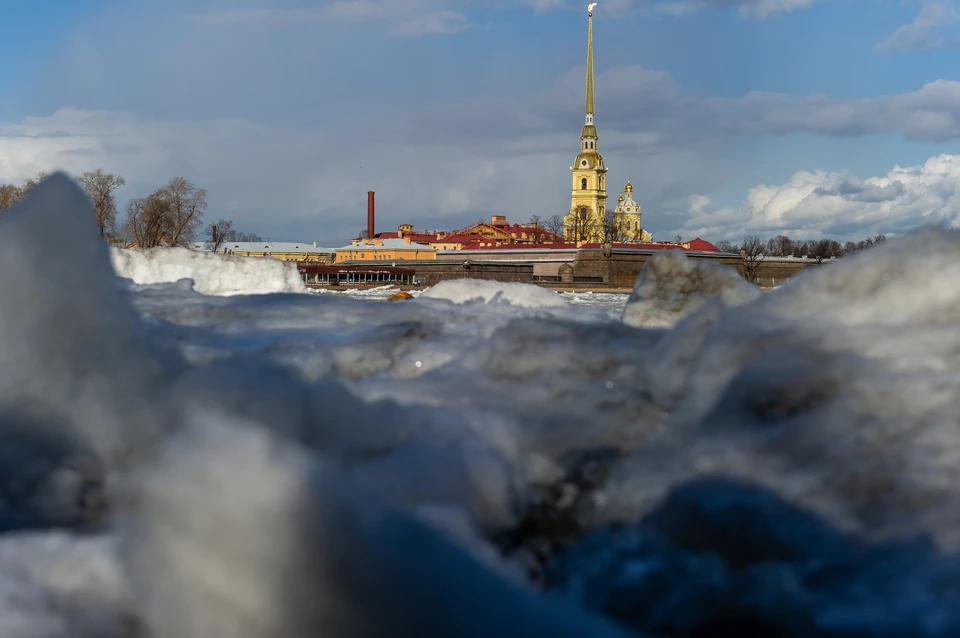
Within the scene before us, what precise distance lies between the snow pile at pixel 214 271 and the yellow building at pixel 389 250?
66805 millimetres

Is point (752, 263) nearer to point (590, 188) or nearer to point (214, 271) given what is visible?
point (590, 188)

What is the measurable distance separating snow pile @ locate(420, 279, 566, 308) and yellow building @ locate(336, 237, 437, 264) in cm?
6932

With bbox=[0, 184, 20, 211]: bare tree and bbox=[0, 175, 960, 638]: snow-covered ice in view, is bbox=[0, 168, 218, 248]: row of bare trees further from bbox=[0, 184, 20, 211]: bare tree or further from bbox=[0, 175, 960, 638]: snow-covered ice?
bbox=[0, 175, 960, 638]: snow-covered ice

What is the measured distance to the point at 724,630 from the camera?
0.93 m

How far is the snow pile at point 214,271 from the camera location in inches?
203

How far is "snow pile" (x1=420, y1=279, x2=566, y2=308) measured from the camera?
289 centimetres

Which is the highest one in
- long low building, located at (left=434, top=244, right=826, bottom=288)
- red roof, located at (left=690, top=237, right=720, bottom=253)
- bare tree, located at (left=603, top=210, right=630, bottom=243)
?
bare tree, located at (left=603, top=210, right=630, bottom=243)

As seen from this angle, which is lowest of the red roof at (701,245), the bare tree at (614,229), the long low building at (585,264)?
the long low building at (585,264)

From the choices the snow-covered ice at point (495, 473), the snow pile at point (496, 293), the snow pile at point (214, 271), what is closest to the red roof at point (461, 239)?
the snow pile at point (214, 271)

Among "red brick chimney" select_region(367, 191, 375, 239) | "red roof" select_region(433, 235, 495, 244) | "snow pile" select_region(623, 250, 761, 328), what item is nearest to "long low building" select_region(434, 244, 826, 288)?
"red brick chimney" select_region(367, 191, 375, 239)

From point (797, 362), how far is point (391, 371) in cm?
83

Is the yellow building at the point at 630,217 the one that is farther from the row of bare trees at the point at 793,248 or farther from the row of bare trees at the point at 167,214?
the row of bare trees at the point at 167,214

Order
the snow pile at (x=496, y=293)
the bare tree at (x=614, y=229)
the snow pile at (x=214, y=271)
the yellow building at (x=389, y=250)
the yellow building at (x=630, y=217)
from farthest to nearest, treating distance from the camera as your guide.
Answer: the yellow building at (x=630, y=217), the yellow building at (x=389, y=250), the bare tree at (x=614, y=229), the snow pile at (x=214, y=271), the snow pile at (x=496, y=293)

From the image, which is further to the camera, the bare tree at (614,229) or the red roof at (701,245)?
the bare tree at (614,229)
